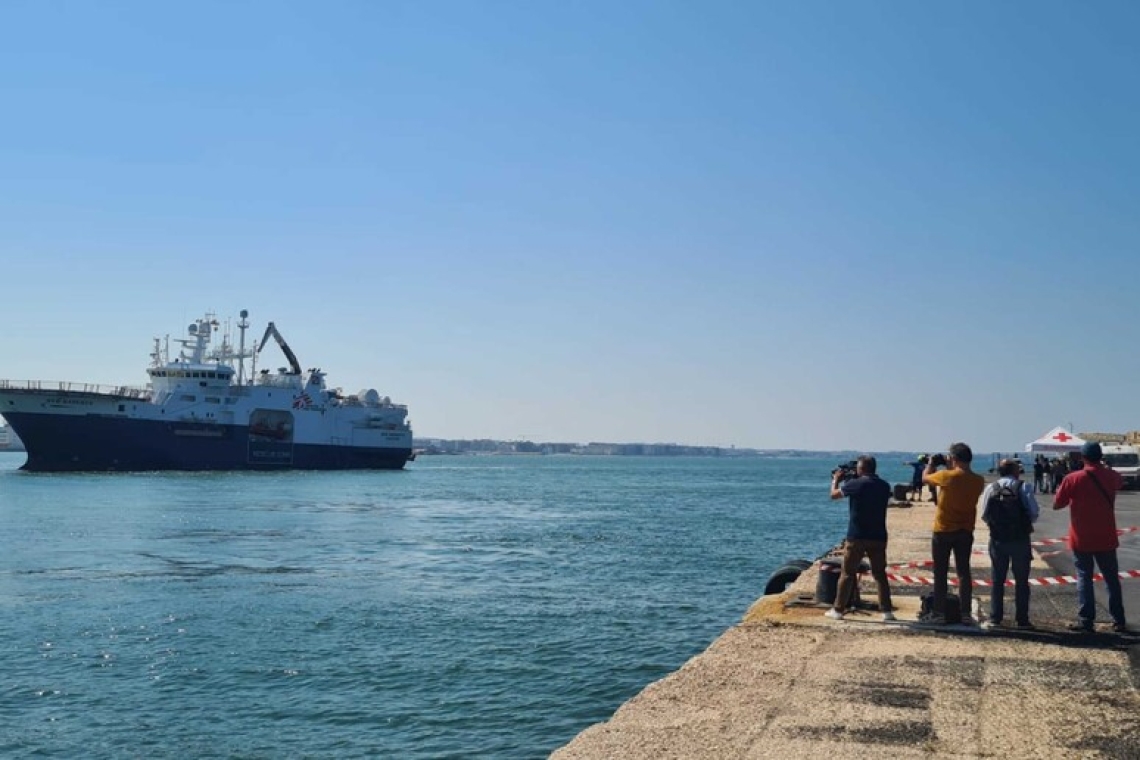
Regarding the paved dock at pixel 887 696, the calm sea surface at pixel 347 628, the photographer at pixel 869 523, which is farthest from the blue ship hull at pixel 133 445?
the photographer at pixel 869 523

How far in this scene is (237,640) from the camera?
1480 centimetres

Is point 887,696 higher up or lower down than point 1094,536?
lower down

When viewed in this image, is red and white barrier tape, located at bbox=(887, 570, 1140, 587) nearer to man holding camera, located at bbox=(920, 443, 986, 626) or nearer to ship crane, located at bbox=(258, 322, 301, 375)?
man holding camera, located at bbox=(920, 443, 986, 626)

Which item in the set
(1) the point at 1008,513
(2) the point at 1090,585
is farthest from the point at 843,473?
(2) the point at 1090,585

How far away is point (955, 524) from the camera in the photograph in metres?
9.37

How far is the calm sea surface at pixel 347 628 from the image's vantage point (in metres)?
10.2

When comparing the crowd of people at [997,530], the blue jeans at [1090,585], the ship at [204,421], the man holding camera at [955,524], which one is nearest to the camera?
the blue jeans at [1090,585]

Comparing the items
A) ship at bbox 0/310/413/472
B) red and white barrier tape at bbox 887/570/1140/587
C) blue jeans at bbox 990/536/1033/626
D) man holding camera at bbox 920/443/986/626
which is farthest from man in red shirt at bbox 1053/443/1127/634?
ship at bbox 0/310/413/472

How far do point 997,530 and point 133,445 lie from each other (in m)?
77.5

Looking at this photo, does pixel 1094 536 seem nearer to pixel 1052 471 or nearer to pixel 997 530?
pixel 997 530

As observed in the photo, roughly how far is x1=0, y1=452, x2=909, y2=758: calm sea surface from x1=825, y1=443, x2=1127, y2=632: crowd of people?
11.4 feet


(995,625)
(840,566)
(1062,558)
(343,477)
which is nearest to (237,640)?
(840,566)

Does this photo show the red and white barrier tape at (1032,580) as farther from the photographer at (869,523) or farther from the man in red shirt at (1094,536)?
the man in red shirt at (1094,536)

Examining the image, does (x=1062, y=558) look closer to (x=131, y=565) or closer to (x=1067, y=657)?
(x=1067, y=657)
